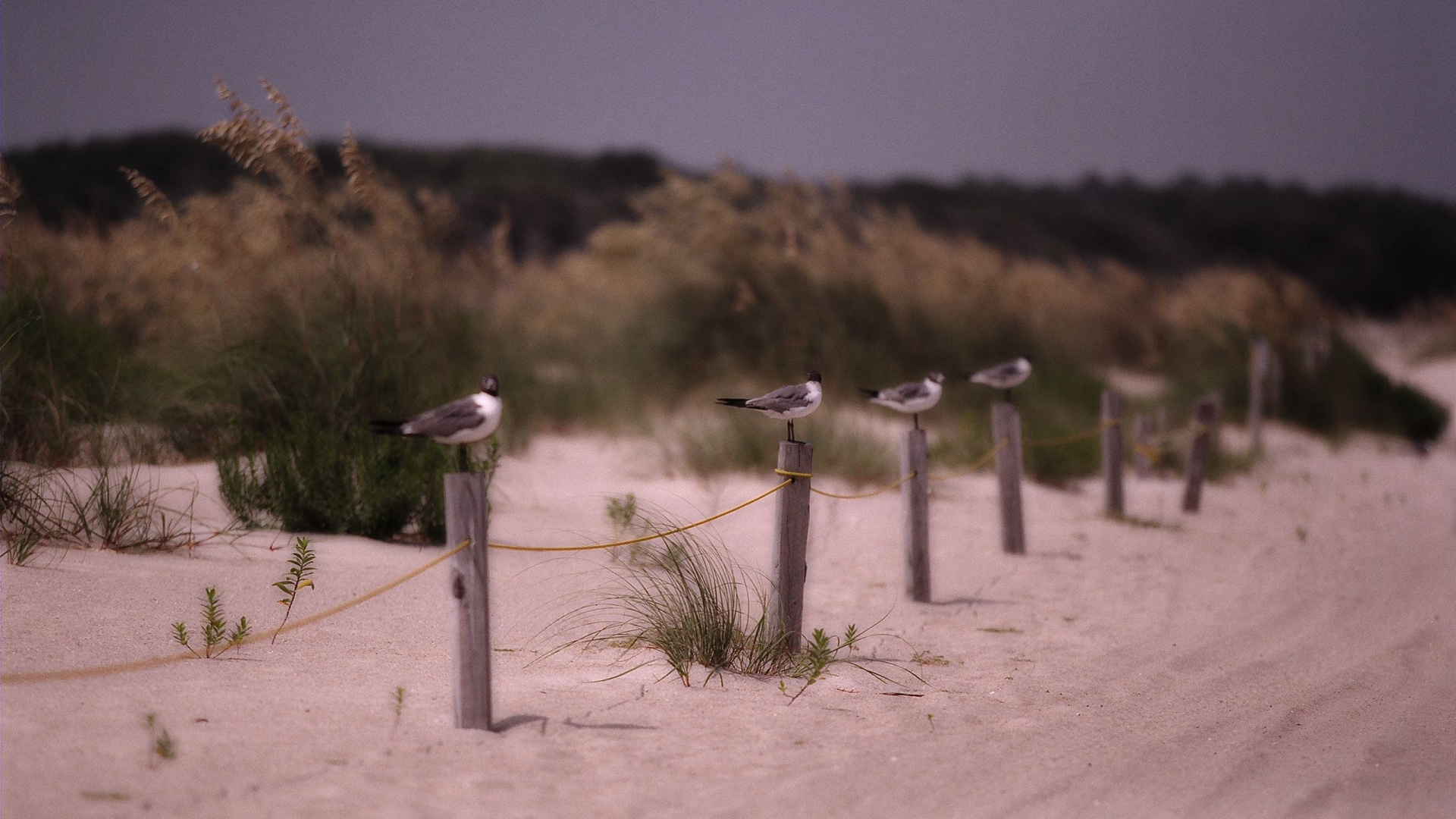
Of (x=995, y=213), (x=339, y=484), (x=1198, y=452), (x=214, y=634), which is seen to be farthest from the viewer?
(x=995, y=213)

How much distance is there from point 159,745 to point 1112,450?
6994 mm

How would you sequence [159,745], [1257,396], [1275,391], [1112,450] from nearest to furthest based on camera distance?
1. [159,745]
2. [1112,450]
3. [1257,396]
4. [1275,391]

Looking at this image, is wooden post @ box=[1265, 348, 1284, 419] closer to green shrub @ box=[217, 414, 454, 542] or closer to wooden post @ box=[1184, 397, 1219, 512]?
wooden post @ box=[1184, 397, 1219, 512]

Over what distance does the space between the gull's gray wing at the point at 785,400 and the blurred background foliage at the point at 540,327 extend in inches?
89.4

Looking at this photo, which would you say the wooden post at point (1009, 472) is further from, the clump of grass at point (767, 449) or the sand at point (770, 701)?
the clump of grass at point (767, 449)

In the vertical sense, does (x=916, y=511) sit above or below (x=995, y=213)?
above

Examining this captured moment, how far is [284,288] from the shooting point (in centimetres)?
748

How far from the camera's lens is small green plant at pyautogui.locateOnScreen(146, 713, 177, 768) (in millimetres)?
3029

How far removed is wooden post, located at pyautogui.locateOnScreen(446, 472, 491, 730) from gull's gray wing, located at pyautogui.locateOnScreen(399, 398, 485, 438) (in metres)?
0.14

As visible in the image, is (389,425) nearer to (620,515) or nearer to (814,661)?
(814,661)

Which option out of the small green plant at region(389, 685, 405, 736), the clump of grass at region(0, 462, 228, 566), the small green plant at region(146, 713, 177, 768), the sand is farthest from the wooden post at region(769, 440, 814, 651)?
the clump of grass at region(0, 462, 228, 566)

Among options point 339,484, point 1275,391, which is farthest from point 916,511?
point 1275,391

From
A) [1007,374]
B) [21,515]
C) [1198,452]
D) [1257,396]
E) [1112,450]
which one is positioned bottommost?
[1257,396]

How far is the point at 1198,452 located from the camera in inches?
352
